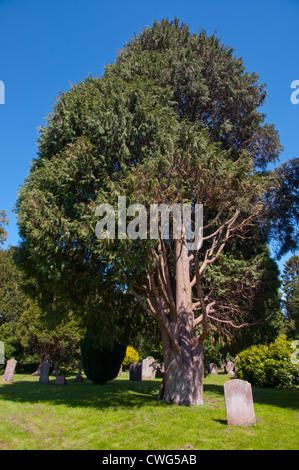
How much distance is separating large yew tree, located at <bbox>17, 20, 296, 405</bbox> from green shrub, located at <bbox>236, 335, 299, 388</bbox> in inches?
142

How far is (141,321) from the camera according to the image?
1661 cm

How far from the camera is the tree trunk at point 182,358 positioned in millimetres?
11094

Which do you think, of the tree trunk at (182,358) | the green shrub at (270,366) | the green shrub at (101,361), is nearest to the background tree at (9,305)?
the green shrub at (101,361)

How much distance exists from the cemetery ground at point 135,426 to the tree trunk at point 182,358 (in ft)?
2.06

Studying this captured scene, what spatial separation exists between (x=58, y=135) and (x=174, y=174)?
5.44m

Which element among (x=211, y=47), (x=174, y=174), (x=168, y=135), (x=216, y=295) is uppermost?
(x=211, y=47)

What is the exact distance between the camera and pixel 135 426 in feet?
26.0

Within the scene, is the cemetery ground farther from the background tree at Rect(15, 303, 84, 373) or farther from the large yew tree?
the background tree at Rect(15, 303, 84, 373)

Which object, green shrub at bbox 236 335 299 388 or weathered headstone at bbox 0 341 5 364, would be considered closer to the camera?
green shrub at bbox 236 335 299 388

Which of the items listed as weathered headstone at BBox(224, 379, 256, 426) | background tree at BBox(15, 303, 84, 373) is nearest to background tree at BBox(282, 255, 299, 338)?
background tree at BBox(15, 303, 84, 373)

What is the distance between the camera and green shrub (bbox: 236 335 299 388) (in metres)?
16.2

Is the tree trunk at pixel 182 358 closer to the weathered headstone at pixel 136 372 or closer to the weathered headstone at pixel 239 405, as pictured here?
the weathered headstone at pixel 239 405
